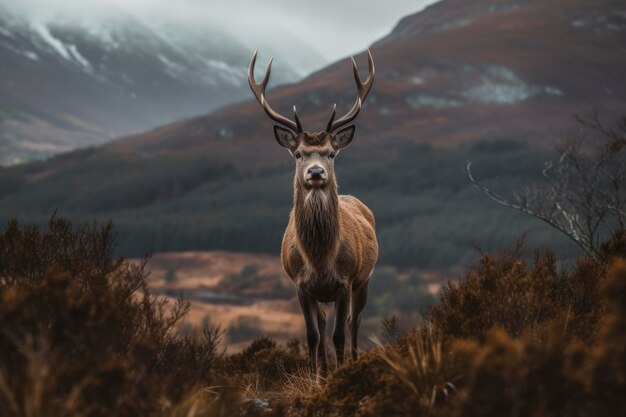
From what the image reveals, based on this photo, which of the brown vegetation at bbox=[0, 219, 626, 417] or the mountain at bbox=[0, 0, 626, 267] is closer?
the brown vegetation at bbox=[0, 219, 626, 417]

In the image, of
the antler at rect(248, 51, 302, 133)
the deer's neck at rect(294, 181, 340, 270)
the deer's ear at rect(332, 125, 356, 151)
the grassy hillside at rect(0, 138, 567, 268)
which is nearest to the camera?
the deer's neck at rect(294, 181, 340, 270)

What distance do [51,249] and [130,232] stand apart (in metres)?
139

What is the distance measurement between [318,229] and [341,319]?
94cm

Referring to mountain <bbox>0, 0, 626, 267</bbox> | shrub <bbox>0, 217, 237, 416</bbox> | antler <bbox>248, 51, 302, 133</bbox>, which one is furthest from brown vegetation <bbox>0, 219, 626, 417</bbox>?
mountain <bbox>0, 0, 626, 267</bbox>

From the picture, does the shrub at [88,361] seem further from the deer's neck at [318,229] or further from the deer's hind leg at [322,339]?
the deer's hind leg at [322,339]

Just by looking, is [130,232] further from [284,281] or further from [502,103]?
[502,103]

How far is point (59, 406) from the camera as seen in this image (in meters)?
3.55

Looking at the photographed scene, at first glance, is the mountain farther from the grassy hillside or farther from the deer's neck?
the deer's neck

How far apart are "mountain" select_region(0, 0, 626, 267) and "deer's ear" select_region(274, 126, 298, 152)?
132901 mm

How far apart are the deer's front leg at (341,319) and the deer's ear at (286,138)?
169 centimetres

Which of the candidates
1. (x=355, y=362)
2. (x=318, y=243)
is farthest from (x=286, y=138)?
(x=355, y=362)

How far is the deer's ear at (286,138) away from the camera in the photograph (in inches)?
308

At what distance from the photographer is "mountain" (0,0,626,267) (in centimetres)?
14875

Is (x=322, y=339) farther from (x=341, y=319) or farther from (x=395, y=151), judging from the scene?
(x=395, y=151)
